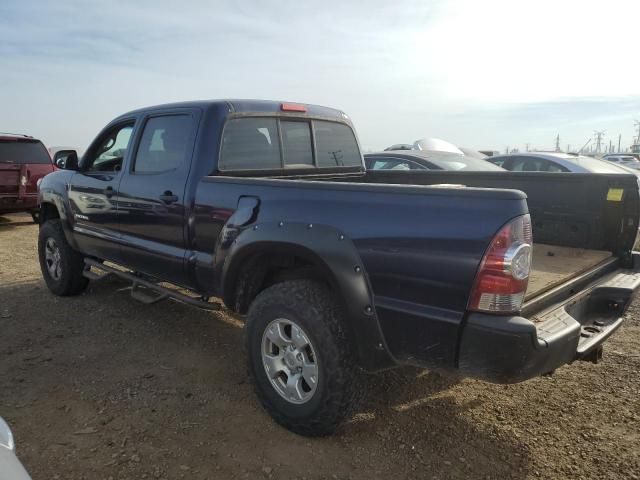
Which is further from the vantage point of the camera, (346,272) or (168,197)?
(168,197)

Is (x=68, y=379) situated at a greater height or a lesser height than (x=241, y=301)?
lesser

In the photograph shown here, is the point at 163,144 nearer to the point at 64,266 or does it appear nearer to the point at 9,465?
the point at 64,266

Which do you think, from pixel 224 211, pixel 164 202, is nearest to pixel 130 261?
pixel 164 202

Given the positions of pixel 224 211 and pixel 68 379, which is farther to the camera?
pixel 68 379

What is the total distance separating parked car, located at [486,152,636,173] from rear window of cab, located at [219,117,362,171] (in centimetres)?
489

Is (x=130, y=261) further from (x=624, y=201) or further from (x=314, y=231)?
(x=624, y=201)

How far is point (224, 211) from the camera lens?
3230mm

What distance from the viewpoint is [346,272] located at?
100 inches

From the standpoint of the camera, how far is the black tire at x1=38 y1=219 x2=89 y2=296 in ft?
17.2

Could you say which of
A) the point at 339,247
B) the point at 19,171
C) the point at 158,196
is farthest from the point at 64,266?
the point at 19,171

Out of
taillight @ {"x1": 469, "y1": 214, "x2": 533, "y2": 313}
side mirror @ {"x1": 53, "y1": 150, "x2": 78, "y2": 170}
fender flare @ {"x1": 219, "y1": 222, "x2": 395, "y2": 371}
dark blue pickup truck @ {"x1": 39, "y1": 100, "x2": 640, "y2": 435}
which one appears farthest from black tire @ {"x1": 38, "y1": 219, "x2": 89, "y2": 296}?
taillight @ {"x1": 469, "y1": 214, "x2": 533, "y2": 313}

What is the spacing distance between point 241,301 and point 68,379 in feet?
4.62

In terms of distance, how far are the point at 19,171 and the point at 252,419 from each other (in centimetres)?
857

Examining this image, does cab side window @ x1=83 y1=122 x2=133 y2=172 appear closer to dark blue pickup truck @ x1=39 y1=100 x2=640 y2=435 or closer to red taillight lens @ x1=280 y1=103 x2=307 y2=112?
dark blue pickup truck @ x1=39 y1=100 x2=640 y2=435
